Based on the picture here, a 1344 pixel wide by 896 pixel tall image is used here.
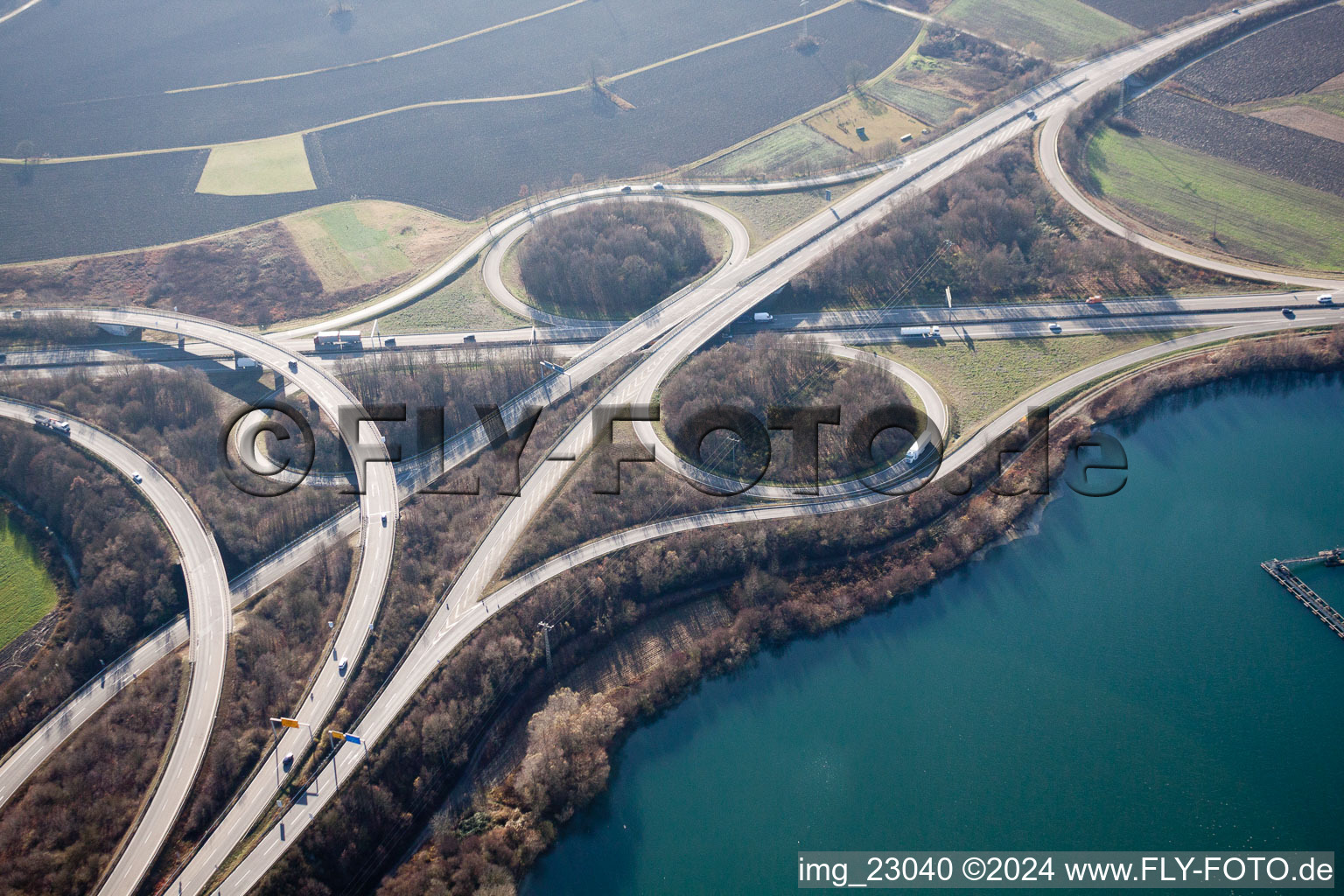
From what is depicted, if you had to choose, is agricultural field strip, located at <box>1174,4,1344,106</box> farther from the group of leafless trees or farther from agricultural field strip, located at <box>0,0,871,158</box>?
the group of leafless trees

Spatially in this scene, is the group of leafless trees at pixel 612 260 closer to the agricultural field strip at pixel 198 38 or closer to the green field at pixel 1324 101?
the agricultural field strip at pixel 198 38

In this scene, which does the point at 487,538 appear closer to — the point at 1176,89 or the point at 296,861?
the point at 296,861

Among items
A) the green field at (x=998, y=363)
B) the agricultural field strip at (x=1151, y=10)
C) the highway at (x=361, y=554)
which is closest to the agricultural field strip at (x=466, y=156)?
the highway at (x=361, y=554)

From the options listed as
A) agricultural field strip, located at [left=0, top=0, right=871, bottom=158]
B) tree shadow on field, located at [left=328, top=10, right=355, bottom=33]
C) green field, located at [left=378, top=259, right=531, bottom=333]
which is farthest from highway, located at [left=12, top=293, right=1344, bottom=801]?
tree shadow on field, located at [left=328, top=10, right=355, bottom=33]

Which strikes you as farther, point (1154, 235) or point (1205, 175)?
point (1205, 175)

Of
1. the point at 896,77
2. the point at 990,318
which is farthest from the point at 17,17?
the point at 990,318
